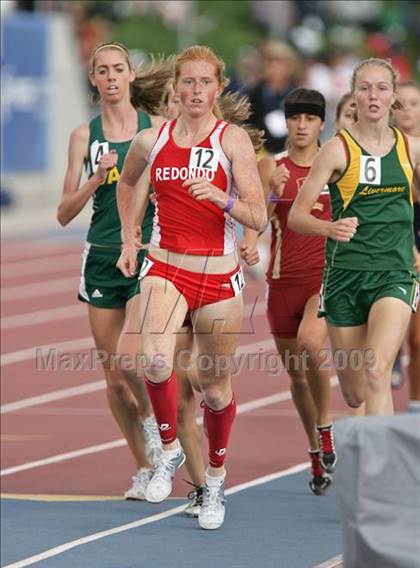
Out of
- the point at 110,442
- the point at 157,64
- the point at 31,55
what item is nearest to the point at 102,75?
the point at 157,64

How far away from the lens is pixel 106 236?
966 cm

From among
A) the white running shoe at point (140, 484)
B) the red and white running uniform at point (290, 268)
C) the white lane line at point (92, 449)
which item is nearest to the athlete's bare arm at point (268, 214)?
the red and white running uniform at point (290, 268)

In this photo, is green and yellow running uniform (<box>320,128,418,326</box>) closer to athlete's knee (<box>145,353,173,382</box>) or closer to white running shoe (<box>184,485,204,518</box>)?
athlete's knee (<box>145,353,173,382</box>)

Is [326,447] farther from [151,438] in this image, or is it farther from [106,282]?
[106,282]

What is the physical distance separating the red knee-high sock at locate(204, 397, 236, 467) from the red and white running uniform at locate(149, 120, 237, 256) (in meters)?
0.86

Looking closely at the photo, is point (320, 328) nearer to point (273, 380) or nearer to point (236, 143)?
point (236, 143)

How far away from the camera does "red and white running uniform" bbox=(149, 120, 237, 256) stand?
27.2 feet

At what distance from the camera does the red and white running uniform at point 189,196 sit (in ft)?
27.2

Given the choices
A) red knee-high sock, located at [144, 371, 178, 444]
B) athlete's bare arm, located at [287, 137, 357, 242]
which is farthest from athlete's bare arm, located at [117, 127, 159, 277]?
athlete's bare arm, located at [287, 137, 357, 242]

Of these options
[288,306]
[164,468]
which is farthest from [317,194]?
[164,468]

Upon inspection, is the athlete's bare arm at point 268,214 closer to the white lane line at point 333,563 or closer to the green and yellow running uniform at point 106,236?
the green and yellow running uniform at point 106,236

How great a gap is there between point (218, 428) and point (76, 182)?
5.75 ft

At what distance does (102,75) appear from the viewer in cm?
955

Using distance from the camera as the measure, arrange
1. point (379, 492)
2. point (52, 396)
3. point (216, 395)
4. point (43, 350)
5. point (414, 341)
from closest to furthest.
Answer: point (379, 492)
point (216, 395)
point (414, 341)
point (52, 396)
point (43, 350)
